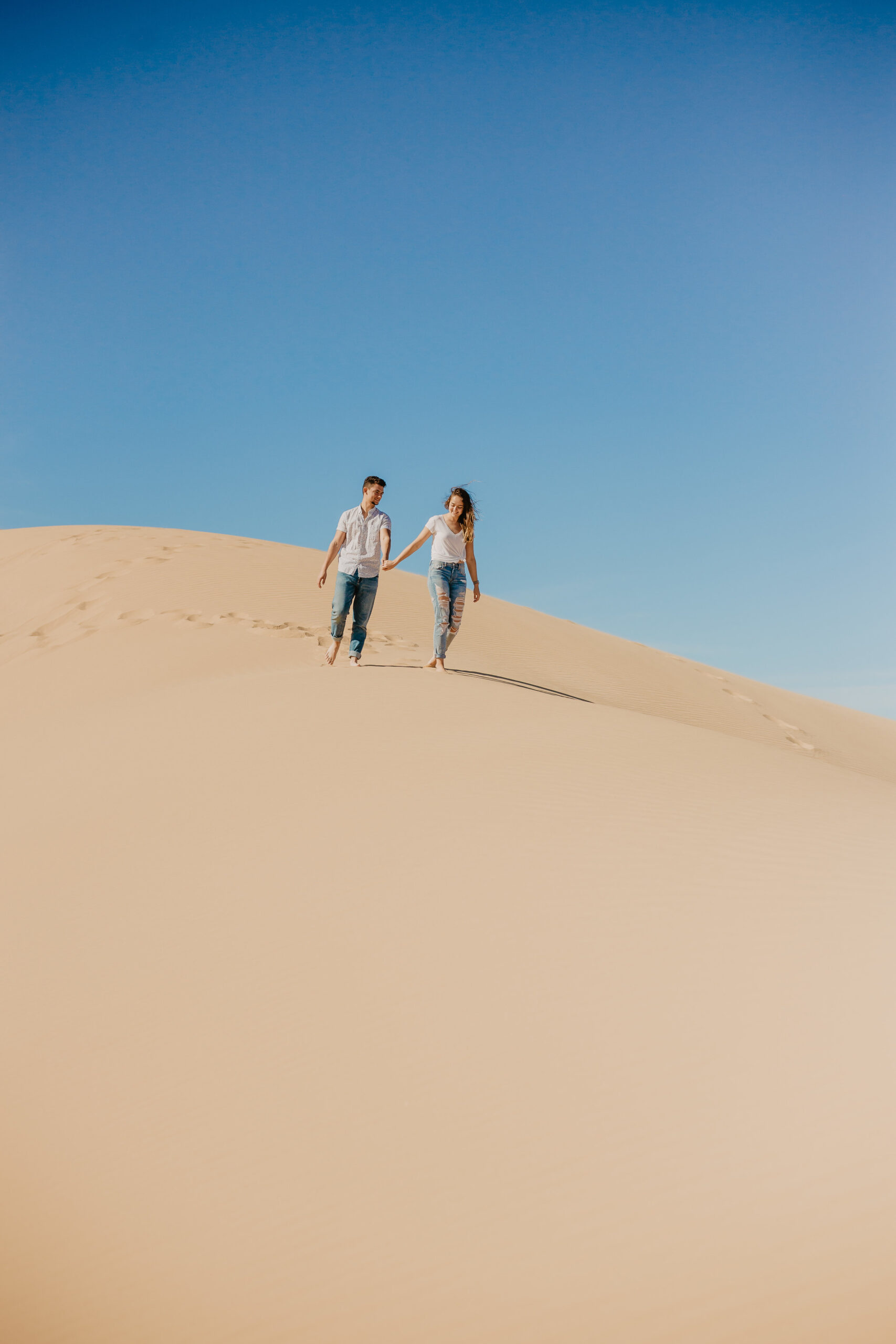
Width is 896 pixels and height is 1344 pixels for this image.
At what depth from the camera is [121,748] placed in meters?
7.24

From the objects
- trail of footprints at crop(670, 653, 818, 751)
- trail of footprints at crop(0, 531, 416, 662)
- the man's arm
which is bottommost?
the man's arm

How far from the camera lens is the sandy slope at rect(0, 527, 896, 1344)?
97.5 inches

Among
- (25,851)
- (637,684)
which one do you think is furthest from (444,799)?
(637,684)

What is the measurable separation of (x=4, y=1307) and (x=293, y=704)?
5280mm

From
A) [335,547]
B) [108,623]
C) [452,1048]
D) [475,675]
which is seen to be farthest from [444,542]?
[108,623]

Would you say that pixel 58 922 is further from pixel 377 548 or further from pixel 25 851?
pixel 377 548

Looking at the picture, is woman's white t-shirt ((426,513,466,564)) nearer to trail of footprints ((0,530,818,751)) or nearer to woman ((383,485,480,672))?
woman ((383,485,480,672))

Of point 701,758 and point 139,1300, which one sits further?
point 701,758

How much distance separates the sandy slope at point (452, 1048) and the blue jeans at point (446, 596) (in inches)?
90.7

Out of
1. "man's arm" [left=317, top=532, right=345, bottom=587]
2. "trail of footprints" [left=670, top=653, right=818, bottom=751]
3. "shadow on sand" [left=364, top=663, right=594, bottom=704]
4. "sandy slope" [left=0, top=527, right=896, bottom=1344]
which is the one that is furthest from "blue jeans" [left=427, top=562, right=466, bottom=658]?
"trail of footprints" [left=670, top=653, right=818, bottom=751]

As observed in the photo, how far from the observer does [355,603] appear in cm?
888

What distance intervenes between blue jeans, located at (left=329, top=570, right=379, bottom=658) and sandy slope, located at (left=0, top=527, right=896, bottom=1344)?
2.37 meters

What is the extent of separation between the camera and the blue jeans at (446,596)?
8.44m

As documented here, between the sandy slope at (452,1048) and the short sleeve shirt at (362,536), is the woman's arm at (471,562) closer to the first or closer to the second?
the short sleeve shirt at (362,536)
